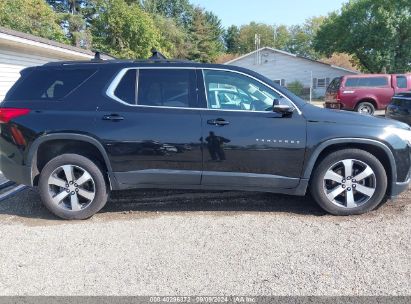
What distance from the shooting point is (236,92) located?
452cm

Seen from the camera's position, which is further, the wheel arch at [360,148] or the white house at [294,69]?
A: the white house at [294,69]

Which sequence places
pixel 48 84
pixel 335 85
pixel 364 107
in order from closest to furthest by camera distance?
pixel 48 84 → pixel 364 107 → pixel 335 85

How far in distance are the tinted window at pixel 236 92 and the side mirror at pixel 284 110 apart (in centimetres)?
16

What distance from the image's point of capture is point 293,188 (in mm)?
4430

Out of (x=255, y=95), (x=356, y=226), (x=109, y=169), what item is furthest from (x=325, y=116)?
(x=109, y=169)

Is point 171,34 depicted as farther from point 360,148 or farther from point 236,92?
point 360,148

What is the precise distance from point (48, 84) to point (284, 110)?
2796 mm

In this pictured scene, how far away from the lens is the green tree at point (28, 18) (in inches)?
769

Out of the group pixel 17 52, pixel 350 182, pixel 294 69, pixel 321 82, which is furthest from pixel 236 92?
pixel 294 69

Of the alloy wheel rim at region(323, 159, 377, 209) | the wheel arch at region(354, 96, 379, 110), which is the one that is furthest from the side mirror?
the wheel arch at region(354, 96, 379, 110)

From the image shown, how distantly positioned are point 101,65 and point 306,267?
320 centimetres

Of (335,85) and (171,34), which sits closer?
(335,85)

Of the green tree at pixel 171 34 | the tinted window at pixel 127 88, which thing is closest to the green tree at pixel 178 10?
the green tree at pixel 171 34

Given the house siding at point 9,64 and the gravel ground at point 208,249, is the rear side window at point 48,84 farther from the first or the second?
the house siding at point 9,64
